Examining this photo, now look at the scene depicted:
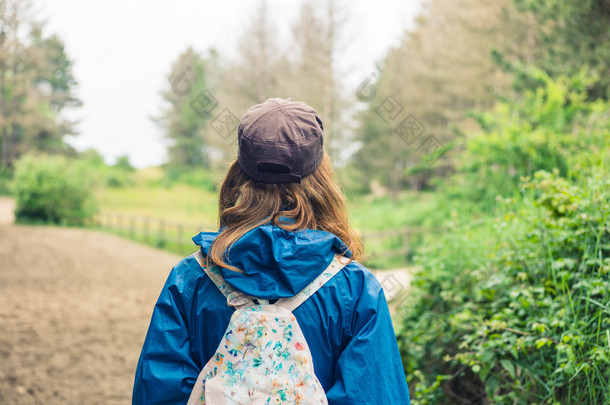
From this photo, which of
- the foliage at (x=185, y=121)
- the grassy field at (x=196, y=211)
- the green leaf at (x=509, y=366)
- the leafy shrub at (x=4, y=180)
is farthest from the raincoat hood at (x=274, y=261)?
the foliage at (x=185, y=121)

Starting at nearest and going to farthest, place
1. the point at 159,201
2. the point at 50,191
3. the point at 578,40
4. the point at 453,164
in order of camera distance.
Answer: the point at 578,40, the point at 453,164, the point at 50,191, the point at 159,201

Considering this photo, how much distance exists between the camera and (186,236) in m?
16.2

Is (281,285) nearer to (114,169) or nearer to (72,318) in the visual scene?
(72,318)

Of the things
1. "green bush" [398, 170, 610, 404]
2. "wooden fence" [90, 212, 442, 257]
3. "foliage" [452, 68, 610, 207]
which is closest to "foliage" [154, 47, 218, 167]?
"wooden fence" [90, 212, 442, 257]

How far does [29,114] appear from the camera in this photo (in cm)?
2378

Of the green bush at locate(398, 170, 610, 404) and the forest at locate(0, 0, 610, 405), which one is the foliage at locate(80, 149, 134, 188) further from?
the green bush at locate(398, 170, 610, 404)

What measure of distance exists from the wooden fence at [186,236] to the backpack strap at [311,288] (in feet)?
21.1

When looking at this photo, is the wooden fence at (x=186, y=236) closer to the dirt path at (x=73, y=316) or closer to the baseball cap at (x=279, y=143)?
the dirt path at (x=73, y=316)

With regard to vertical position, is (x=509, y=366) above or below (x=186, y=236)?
above

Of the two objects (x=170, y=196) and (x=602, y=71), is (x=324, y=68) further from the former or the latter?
(x=170, y=196)

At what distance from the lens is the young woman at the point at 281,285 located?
4.25 feet

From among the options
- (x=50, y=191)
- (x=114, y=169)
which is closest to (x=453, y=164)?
(x=50, y=191)

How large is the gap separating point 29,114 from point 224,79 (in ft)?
34.6

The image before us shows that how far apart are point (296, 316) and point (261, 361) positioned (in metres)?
0.15
